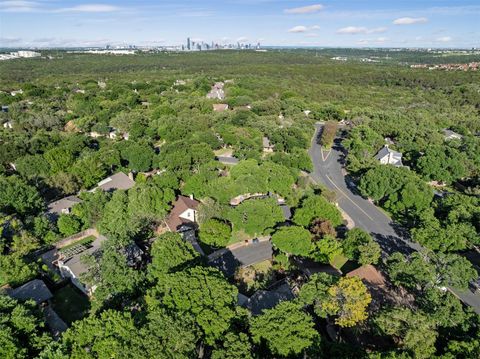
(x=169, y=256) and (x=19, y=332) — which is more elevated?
(x=169, y=256)

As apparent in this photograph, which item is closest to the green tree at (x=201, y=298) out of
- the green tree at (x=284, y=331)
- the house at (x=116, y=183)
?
the green tree at (x=284, y=331)

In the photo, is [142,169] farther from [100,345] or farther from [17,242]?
[100,345]

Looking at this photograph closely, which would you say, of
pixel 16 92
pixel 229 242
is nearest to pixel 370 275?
pixel 229 242

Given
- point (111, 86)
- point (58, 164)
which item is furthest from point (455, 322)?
point (111, 86)

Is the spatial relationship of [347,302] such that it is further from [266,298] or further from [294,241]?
[294,241]

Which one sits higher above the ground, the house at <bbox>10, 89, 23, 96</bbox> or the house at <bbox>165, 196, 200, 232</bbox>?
the house at <bbox>10, 89, 23, 96</bbox>

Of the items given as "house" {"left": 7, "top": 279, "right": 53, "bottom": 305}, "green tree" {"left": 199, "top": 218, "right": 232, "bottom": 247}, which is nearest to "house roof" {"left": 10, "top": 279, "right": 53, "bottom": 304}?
"house" {"left": 7, "top": 279, "right": 53, "bottom": 305}

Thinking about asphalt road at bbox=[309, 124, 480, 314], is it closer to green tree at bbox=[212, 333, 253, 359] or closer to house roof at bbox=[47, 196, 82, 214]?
green tree at bbox=[212, 333, 253, 359]
